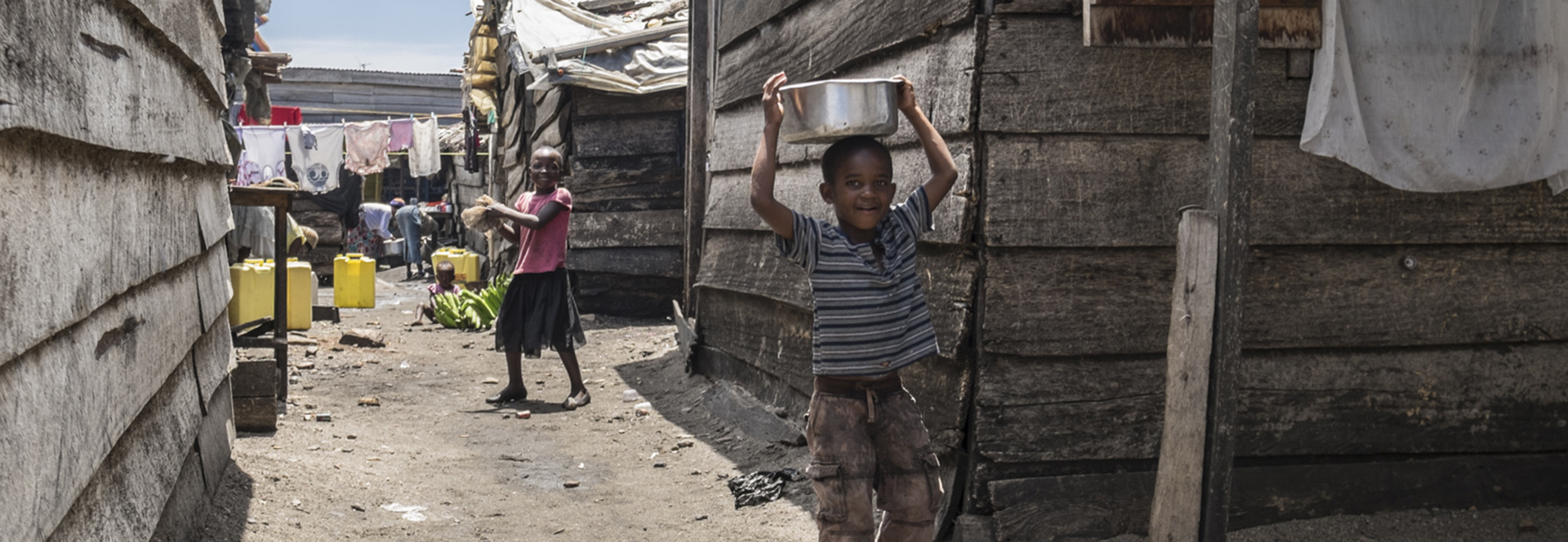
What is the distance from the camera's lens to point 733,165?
20.1ft

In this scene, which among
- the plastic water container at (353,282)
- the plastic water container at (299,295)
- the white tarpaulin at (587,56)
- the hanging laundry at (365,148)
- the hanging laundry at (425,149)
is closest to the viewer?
the plastic water container at (299,295)

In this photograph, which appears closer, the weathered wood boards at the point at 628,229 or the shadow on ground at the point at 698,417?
the shadow on ground at the point at 698,417

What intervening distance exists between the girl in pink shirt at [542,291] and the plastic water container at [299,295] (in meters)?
2.36

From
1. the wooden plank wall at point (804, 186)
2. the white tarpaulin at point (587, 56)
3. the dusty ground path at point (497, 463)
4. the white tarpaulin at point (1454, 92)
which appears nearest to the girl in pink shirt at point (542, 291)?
the dusty ground path at point (497, 463)

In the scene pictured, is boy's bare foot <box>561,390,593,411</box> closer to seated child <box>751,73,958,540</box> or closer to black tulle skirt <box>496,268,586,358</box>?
black tulle skirt <box>496,268,586,358</box>

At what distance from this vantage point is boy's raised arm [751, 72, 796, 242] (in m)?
2.96

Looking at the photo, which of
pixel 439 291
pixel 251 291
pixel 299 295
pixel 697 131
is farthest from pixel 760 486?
pixel 439 291

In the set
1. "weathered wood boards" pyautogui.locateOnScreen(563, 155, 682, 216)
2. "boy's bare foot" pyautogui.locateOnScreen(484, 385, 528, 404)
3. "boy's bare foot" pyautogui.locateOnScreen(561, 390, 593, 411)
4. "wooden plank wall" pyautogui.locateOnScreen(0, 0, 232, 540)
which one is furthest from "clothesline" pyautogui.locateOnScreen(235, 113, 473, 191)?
"wooden plank wall" pyautogui.locateOnScreen(0, 0, 232, 540)

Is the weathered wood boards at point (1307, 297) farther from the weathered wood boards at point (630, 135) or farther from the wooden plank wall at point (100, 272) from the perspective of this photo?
the weathered wood boards at point (630, 135)

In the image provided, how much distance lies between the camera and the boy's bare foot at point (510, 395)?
266 inches

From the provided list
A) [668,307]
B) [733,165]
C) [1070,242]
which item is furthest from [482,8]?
[1070,242]

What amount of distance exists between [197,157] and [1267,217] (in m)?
3.31

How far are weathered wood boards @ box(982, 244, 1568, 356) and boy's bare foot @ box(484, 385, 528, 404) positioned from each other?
402 cm

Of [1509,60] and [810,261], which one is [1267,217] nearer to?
[1509,60]
